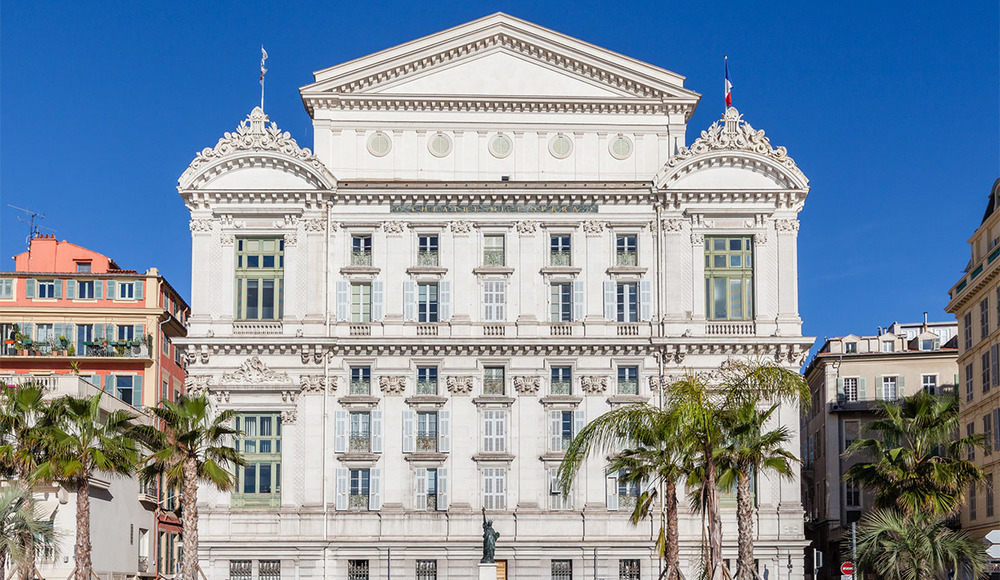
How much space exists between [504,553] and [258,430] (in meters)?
14.1

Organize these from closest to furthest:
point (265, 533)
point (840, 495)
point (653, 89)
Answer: point (265, 533) → point (653, 89) → point (840, 495)

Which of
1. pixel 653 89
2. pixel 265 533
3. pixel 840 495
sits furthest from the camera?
pixel 840 495

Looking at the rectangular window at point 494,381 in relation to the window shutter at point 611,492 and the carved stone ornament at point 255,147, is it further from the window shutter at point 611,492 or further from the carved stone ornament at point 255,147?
the carved stone ornament at point 255,147

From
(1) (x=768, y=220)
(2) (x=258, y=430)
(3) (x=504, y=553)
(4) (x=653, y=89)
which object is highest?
(4) (x=653, y=89)

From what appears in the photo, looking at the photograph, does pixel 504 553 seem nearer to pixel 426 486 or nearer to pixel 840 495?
pixel 426 486

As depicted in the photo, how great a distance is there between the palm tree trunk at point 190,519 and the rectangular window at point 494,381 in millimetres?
19263

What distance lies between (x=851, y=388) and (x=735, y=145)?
89.6 ft

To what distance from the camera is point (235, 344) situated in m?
71.8

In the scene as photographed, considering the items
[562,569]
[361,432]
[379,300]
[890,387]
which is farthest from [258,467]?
[890,387]

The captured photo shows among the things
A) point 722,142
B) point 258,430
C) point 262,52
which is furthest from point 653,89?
point 258,430

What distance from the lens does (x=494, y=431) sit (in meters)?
72.1

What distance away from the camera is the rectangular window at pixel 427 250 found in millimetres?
73688

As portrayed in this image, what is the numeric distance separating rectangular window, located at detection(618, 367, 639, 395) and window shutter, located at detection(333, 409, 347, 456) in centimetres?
1431

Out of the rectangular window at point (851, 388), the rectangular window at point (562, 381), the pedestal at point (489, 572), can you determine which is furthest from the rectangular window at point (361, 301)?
the rectangular window at point (851, 388)
